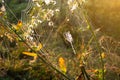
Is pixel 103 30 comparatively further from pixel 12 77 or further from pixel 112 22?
pixel 12 77

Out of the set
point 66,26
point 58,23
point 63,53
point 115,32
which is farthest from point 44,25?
point 115,32

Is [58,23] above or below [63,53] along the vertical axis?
above

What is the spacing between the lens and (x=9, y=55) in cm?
716

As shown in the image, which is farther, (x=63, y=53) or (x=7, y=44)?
(x=7, y=44)

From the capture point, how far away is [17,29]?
2236mm

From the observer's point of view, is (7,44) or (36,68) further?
(7,44)

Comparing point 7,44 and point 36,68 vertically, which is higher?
point 7,44

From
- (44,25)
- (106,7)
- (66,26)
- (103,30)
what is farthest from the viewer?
(44,25)

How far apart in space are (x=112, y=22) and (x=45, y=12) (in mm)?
1352

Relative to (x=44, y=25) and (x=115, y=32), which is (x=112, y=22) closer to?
(x=115, y=32)

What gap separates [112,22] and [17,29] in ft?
13.1

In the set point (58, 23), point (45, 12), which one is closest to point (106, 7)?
point (45, 12)

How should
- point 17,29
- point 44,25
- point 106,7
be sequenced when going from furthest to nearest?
point 44,25, point 106,7, point 17,29

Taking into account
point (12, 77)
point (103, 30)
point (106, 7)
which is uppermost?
point (106, 7)
